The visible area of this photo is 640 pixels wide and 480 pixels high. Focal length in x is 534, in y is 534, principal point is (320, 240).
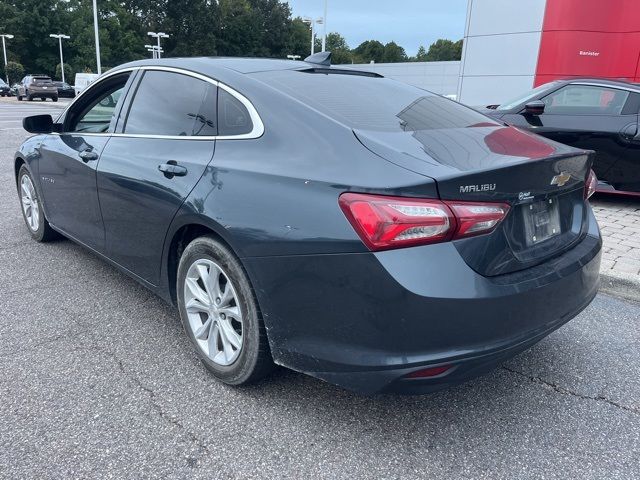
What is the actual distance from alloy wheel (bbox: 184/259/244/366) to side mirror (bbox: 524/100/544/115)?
534cm

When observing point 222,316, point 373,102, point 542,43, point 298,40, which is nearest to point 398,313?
point 222,316

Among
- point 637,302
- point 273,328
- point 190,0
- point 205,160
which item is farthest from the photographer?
point 190,0

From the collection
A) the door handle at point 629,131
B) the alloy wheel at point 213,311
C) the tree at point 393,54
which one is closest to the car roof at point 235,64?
the alloy wheel at point 213,311

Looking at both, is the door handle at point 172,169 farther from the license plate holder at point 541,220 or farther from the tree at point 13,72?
the tree at point 13,72

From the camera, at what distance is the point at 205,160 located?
2.63 m

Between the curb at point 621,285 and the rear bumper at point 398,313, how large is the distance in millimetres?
2168

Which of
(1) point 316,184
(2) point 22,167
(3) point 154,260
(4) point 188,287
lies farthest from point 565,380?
(2) point 22,167

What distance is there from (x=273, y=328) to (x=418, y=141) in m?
1.03

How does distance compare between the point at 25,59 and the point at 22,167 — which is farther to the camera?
the point at 25,59

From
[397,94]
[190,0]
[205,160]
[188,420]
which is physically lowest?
[188,420]

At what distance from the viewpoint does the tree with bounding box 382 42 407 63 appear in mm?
103438

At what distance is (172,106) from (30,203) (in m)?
2.56

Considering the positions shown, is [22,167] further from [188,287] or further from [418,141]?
[418,141]

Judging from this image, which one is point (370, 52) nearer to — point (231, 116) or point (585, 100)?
point (585, 100)
